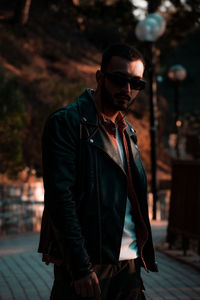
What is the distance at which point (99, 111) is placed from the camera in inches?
99.8

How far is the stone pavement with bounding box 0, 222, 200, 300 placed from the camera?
506 centimetres

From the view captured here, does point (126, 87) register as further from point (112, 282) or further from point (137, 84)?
point (112, 282)

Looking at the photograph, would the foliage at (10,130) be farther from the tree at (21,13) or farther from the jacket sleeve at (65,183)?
the tree at (21,13)

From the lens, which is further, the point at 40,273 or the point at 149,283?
the point at 40,273

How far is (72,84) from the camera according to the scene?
26.0 metres

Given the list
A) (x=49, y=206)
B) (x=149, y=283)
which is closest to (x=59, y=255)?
(x=49, y=206)

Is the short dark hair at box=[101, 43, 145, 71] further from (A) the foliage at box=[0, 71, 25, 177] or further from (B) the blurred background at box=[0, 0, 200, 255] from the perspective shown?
(A) the foliage at box=[0, 71, 25, 177]

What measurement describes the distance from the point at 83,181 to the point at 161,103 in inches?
1133

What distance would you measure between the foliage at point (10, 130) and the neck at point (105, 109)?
11.8 m

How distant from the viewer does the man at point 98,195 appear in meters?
2.29

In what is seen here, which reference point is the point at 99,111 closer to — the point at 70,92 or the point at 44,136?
the point at 44,136

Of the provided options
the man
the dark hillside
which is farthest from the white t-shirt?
the dark hillside

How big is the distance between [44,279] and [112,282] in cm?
327

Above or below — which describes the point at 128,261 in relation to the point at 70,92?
below
